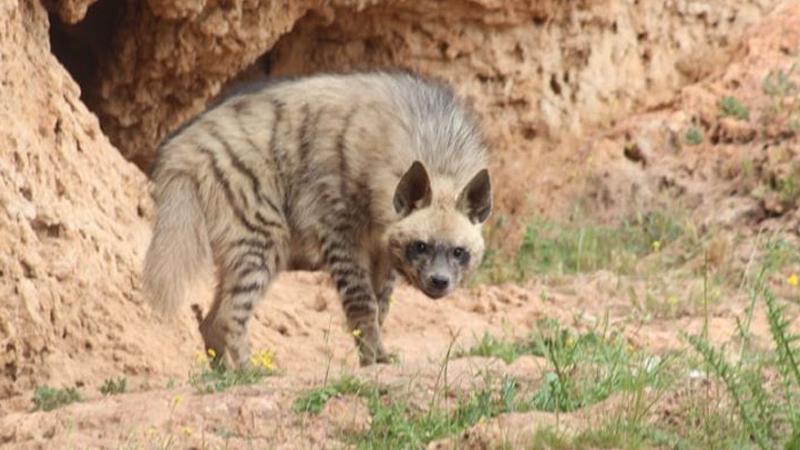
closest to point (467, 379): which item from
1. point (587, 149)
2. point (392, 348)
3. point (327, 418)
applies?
point (327, 418)

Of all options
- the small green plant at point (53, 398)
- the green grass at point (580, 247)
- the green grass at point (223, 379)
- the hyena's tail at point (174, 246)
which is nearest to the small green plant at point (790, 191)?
the green grass at point (580, 247)

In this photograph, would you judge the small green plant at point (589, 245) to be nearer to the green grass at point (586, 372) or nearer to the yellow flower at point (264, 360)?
the yellow flower at point (264, 360)

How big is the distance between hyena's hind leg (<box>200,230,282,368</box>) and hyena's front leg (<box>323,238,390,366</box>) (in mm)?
280

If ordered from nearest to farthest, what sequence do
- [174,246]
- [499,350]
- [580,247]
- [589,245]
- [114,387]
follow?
1. [114,387]
2. [499,350]
3. [174,246]
4. [580,247]
5. [589,245]

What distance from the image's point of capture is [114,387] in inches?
269

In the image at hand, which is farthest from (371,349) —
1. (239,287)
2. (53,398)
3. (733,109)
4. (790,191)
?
(733,109)

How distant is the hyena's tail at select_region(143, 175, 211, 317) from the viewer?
768cm

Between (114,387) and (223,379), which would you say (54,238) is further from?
(223,379)

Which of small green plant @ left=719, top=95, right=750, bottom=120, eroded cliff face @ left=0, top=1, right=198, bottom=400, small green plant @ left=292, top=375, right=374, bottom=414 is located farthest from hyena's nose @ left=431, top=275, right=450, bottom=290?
small green plant @ left=719, top=95, right=750, bottom=120

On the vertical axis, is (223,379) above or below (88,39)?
below

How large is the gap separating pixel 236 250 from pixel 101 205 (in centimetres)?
71

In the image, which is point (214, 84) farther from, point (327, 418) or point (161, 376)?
point (327, 418)

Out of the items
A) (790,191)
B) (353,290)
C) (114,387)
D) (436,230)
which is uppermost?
(436,230)

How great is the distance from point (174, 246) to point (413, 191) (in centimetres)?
113
